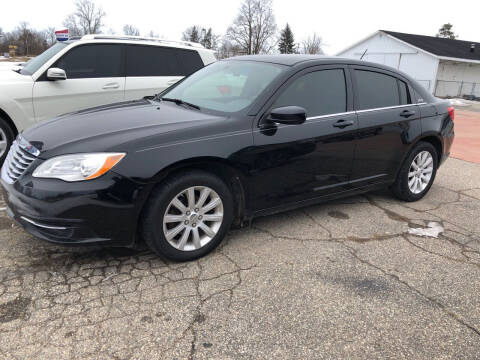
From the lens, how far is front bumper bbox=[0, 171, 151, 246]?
8.79 ft

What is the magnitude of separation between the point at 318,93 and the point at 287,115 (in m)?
0.73

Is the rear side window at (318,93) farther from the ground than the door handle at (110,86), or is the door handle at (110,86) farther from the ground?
the rear side window at (318,93)

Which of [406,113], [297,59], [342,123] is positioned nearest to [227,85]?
[297,59]

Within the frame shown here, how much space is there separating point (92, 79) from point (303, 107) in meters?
3.48

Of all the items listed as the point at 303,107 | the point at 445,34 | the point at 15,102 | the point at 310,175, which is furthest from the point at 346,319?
the point at 445,34

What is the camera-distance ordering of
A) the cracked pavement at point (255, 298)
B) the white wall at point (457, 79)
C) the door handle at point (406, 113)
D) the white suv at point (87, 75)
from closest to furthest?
the cracked pavement at point (255, 298)
the door handle at point (406, 113)
the white suv at point (87, 75)
the white wall at point (457, 79)

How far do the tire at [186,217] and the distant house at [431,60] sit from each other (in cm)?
3059

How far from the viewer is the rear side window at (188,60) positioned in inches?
263

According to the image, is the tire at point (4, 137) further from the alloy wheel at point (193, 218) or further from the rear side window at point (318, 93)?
the rear side window at point (318, 93)

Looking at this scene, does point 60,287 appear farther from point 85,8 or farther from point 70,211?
point 85,8

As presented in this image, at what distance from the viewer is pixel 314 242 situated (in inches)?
145

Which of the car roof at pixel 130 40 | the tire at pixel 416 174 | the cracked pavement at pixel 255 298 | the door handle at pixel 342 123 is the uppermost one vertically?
the car roof at pixel 130 40

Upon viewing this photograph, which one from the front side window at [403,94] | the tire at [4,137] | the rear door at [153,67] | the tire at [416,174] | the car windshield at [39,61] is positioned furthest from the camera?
the rear door at [153,67]

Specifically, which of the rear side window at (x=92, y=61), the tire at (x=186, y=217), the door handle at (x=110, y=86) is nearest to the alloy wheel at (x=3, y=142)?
the rear side window at (x=92, y=61)
